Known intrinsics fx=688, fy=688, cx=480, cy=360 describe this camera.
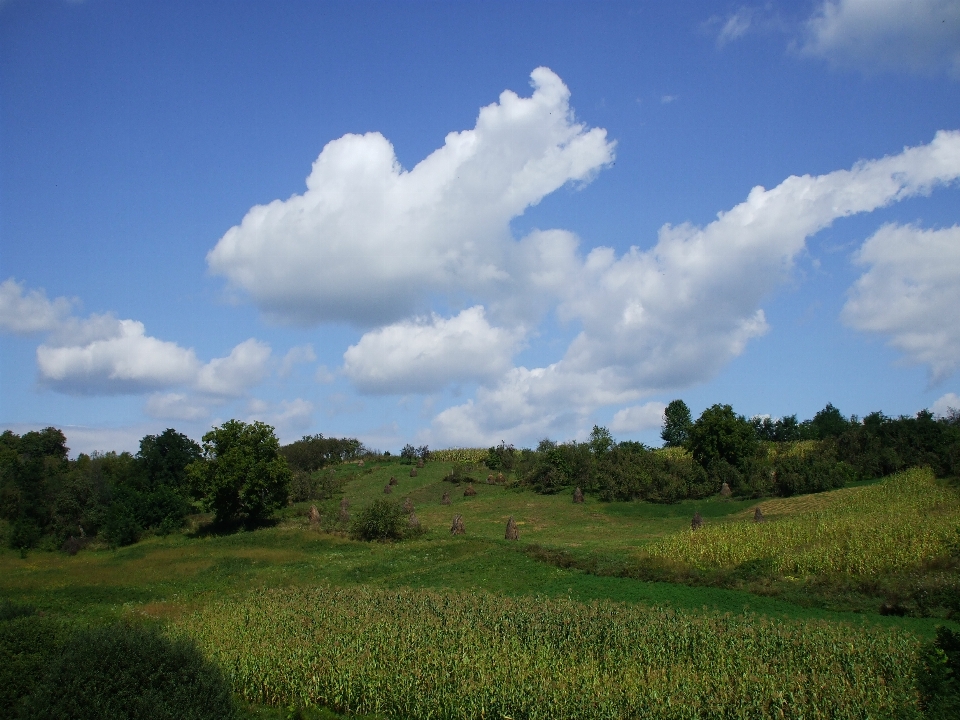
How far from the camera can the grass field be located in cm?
1101

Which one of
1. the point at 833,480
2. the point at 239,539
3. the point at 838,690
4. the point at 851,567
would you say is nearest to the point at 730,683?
the point at 838,690

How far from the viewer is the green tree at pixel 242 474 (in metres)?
41.4

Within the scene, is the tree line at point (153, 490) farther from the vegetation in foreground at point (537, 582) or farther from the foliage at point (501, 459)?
the foliage at point (501, 459)

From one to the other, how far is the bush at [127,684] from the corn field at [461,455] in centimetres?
6095

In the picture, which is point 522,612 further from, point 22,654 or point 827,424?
point 827,424

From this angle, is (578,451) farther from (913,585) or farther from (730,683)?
(730,683)

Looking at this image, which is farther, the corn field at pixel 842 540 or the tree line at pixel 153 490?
the tree line at pixel 153 490

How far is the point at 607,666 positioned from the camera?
12.1 m

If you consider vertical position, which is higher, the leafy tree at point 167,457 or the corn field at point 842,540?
the leafy tree at point 167,457

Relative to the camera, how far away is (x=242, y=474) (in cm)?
4109

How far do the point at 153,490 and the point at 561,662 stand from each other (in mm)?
50386

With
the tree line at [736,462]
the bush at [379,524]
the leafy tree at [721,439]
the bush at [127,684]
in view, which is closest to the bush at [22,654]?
the bush at [127,684]

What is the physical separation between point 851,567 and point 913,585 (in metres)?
3.11

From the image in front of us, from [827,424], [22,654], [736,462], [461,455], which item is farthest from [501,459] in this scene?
[22,654]
